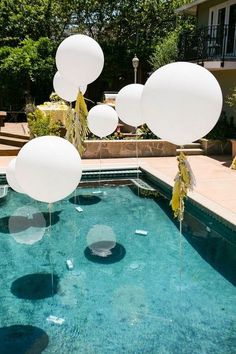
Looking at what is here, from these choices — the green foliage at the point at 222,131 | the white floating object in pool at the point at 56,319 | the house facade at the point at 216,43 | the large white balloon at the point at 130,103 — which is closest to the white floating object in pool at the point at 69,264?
the white floating object in pool at the point at 56,319

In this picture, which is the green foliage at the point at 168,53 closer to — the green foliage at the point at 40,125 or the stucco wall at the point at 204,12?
the stucco wall at the point at 204,12

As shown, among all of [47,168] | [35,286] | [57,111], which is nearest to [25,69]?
[57,111]

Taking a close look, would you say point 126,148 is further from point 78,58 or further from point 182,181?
point 182,181

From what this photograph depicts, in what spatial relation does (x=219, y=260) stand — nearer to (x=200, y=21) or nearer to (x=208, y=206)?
(x=208, y=206)

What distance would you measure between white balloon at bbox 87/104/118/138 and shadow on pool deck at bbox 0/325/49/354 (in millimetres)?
4914

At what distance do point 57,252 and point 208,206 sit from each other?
2920mm

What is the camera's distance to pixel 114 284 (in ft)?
17.1

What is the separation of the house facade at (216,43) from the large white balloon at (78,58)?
769cm

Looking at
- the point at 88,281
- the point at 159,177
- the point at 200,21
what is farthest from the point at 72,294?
the point at 200,21

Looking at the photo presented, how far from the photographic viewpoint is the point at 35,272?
549 centimetres

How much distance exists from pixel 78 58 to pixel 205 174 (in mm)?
5038

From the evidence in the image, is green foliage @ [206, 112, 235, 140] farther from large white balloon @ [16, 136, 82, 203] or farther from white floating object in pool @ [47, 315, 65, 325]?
white floating object in pool @ [47, 315, 65, 325]

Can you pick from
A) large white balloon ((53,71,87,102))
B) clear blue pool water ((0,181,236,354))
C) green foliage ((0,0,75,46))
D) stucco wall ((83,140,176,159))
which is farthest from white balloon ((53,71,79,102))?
green foliage ((0,0,75,46))

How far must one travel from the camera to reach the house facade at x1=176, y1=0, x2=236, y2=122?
13.8m
